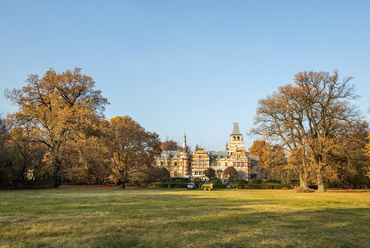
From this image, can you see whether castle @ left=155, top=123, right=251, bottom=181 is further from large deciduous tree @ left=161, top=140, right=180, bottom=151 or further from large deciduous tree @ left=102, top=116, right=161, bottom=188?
large deciduous tree @ left=102, top=116, right=161, bottom=188

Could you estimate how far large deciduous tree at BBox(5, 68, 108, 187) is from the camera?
35438 millimetres

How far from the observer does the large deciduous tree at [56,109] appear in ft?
116

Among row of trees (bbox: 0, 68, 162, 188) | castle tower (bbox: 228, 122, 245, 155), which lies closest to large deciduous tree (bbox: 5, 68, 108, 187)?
row of trees (bbox: 0, 68, 162, 188)

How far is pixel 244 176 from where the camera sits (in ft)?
325

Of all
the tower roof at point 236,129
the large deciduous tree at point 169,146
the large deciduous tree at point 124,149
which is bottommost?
the large deciduous tree at point 124,149

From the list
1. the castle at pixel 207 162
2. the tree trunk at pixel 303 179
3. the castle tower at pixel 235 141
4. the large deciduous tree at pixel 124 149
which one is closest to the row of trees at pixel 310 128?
the tree trunk at pixel 303 179

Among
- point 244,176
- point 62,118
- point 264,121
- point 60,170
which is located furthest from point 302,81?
point 244,176

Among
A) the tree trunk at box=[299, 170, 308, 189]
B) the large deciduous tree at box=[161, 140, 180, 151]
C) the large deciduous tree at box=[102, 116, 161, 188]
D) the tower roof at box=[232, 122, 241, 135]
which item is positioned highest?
the tower roof at box=[232, 122, 241, 135]

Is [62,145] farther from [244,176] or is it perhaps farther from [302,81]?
[244,176]

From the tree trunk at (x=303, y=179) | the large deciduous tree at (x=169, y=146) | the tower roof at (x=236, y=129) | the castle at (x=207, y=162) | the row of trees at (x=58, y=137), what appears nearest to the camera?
the row of trees at (x=58, y=137)

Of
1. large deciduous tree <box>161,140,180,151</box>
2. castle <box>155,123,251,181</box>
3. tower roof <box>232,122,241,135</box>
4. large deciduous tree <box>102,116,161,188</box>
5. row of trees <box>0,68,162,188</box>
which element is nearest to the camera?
row of trees <box>0,68,162,188</box>

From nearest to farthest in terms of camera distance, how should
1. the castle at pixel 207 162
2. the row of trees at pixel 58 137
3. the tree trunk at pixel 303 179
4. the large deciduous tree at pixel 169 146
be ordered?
the row of trees at pixel 58 137 → the tree trunk at pixel 303 179 → the castle at pixel 207 162 → the large deciduous tree at pixel 169 146

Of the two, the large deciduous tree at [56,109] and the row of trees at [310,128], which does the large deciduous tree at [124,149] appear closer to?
the large deciduous tree at [56,109]

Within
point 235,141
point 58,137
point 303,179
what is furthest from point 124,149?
point 235,141
